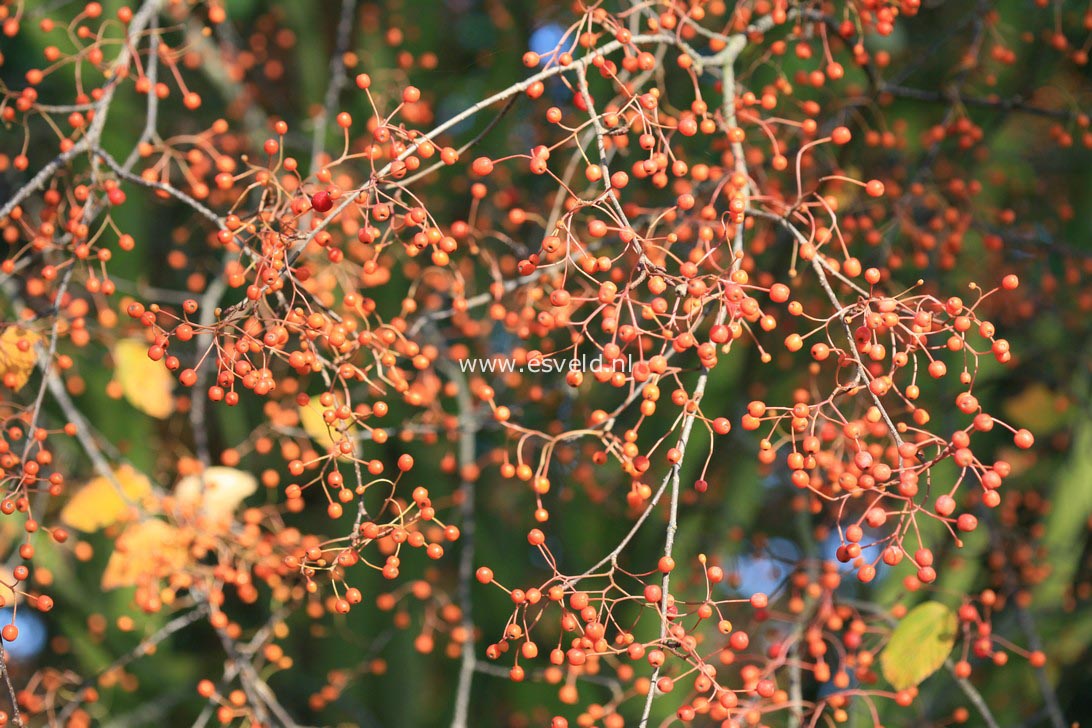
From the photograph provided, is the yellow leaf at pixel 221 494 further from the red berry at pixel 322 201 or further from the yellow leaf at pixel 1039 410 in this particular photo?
the yellow leaf at pixel 1039 410

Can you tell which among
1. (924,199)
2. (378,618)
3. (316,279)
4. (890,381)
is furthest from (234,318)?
(378,618)

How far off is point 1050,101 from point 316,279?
2.82 meters

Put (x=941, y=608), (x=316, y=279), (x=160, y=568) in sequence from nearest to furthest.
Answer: (x=941, y=608) → (x=160, y=568) → (x=316, y=279)

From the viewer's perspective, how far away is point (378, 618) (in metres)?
3.54

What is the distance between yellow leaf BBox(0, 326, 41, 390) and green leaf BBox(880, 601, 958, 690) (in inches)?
74.1

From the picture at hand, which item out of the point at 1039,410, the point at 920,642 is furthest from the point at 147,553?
the point at 1039,410

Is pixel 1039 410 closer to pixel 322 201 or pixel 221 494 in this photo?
pixel 221 494

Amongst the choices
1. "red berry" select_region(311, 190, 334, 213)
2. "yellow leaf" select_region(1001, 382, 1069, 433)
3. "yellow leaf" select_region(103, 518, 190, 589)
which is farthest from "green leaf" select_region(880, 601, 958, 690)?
"yellow leaf" select_region(103, 518, 190, 589)

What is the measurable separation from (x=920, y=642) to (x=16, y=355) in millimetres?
1979

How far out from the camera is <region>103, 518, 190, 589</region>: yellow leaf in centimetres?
240

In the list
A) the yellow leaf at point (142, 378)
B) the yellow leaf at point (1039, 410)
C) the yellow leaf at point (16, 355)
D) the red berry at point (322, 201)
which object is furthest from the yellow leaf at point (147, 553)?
the yellow leaf at point (1039, 410)

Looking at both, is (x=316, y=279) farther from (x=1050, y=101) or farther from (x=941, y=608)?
(x=1050, y=101)

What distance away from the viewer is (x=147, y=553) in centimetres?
244

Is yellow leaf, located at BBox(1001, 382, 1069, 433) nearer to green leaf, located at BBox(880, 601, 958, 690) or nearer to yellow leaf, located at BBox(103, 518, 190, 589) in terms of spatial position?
green leaf, located at BBox(880, 601, 958, 690)
